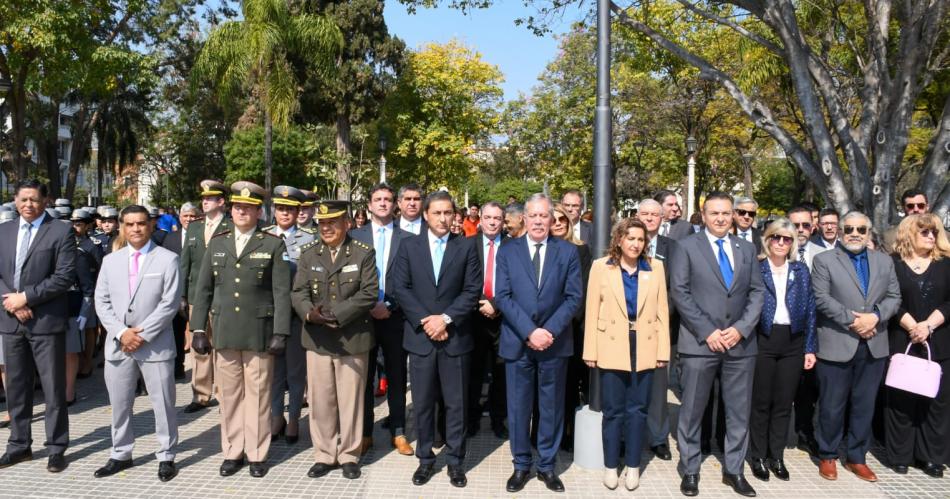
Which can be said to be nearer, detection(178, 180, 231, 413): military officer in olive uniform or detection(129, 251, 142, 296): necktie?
detection(129, 251, 142, 296): necktie

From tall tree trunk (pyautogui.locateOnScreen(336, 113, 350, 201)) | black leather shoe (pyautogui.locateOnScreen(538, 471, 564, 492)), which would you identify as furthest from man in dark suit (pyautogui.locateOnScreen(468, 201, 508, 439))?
tall tree trunk (pyautogui.locateOnScreen(336, 113, 350, 201))

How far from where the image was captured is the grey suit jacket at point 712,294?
200 inches

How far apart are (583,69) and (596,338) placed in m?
30.8

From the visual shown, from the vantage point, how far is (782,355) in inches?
210

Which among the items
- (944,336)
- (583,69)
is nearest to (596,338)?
(944,336)

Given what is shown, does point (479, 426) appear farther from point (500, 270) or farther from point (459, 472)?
point (500, 270)

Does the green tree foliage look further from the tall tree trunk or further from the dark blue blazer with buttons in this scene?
the dark blue blazer with buttons

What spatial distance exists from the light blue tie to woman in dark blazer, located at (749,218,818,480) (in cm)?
242

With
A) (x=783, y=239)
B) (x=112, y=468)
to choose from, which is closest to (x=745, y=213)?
(x=783, y=239)

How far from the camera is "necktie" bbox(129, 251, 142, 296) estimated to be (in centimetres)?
531

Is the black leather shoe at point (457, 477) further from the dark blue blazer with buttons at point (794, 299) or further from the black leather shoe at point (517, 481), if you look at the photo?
the dark blue blazer with buttons at point (794, 299)

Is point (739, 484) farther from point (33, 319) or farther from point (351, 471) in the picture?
point (33, 319)

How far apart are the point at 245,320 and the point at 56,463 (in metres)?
1.84

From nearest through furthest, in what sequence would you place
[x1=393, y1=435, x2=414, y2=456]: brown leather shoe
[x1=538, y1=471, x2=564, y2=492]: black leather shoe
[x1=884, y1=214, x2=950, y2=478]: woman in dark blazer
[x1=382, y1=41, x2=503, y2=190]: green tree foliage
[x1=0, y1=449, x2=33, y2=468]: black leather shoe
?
Result: [x1=538, y1=471, x2=564, y2=492]: black leather shoe, [x1=0, y1=449, x2=33, y2=468]: black leather shoe, [x1=884, y1=214, x2=950, y2=478]: woman in dark blazer, [x1=393, y1=435, x2=414, y2=456]: brown leather shoe, [x1=382, y1=41, x2=503, y2=190]: green tree foliage
